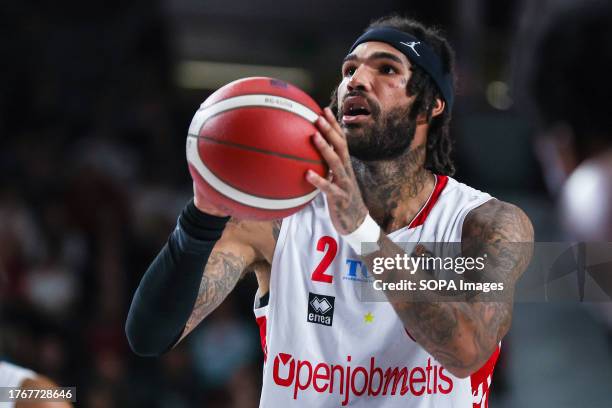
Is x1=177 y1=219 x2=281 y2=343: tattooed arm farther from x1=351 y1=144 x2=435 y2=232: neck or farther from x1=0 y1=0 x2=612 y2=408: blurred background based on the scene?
x1=0 y1=0 x2=612 y2=408: blurred background

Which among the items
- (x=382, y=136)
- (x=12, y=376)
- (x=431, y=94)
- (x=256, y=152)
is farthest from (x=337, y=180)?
(x=12, y=376)

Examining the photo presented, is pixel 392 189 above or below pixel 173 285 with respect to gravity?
above

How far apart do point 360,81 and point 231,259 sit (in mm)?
889

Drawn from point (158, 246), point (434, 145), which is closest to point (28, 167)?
point (158, 246)

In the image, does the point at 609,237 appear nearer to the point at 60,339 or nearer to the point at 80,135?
the point at 60,339

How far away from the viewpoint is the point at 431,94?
3949 millimetres

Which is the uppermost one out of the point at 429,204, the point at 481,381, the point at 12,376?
the point at 429,204

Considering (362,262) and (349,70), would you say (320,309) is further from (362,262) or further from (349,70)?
(349,70)

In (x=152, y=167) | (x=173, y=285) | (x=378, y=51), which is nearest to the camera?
(x=173, y=285)

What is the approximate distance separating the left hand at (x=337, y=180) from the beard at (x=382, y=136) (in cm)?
67

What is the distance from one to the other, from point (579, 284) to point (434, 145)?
1.39m

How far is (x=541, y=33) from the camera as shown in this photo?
4.60 ft

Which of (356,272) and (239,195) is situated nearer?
(239,195)

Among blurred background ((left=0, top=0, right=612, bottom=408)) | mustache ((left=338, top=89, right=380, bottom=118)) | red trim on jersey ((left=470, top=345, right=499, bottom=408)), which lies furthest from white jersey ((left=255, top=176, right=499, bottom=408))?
blurred background ((left=0, top=0, right=612, bottom=408))
